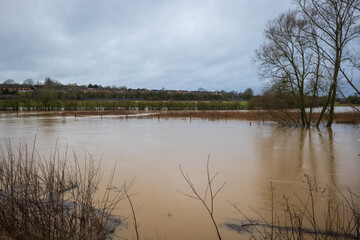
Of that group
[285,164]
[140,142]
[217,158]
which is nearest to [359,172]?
[285,164]

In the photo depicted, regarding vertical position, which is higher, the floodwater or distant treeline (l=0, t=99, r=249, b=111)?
distant treeline (l=0, t=99, r=249, b=111)

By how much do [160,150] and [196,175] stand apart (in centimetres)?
407

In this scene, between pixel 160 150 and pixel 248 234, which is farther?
pixel 160 150

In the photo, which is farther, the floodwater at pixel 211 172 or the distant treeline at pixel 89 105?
the distant treeline at pixel 89 105

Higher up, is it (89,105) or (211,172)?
(89,105)

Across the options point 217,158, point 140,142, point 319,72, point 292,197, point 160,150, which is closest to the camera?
point 292,197

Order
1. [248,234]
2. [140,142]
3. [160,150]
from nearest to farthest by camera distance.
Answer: [248,234]
[160,150]
[140,142]

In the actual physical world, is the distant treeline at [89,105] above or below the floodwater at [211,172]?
above

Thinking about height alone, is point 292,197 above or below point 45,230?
below

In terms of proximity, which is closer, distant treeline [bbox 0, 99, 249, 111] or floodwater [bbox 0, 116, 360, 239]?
floodwater [bbox 0, 116, 360, 239]

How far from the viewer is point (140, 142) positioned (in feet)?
44.7

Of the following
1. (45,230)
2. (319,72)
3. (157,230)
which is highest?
(319,72)

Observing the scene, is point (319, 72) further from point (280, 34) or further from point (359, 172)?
point (359, 172)

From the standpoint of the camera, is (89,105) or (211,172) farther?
(89,105)
